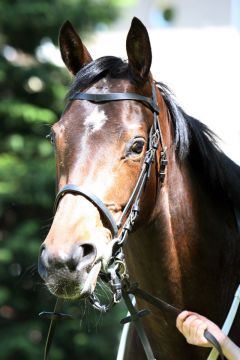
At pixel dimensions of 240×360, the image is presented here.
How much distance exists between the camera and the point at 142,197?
296 cm

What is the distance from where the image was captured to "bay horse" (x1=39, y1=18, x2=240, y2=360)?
2.68m

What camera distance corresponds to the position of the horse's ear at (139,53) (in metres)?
3.08

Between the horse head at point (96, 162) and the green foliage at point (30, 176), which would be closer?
the horse head at point (96, 162)

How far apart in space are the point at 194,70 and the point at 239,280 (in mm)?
8623

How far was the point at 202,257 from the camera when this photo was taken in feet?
10.5

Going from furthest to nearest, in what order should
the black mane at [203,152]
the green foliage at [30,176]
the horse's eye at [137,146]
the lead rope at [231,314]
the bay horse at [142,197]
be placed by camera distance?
the green foliage at [30,176] < the black mane at [203,152] < the lead rope at [231,314] < the horse's eye at [137,146] < the bay horse at [142,197]

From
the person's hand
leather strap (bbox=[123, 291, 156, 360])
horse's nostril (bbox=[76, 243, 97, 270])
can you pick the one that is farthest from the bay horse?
the person's hand

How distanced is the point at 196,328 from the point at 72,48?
1.39 meters

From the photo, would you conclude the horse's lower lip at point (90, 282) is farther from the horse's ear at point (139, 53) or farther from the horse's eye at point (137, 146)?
the horse's ear at point (139, 53)

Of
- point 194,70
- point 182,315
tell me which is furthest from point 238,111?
point 182,315

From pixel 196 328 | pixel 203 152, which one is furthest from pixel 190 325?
pixel 203 152

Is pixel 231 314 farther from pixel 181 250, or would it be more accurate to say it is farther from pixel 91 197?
pixel 91 197

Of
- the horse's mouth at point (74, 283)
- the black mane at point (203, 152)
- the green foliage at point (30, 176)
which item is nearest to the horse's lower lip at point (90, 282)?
the horse's mouth at point (74, 283)

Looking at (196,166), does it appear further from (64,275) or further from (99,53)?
(99,53)
